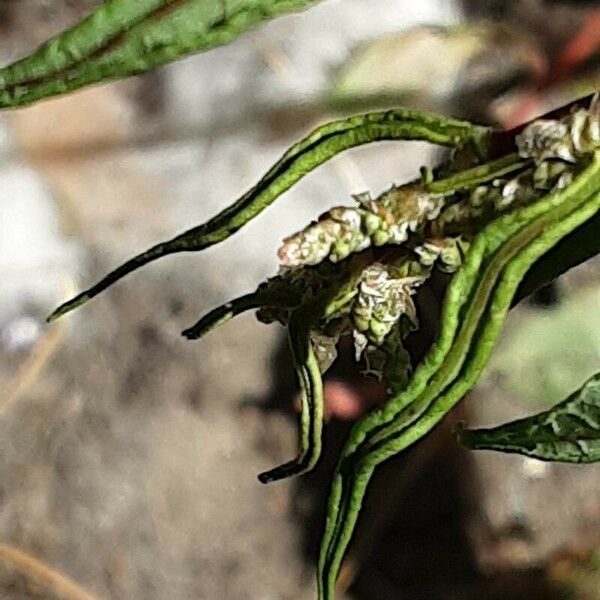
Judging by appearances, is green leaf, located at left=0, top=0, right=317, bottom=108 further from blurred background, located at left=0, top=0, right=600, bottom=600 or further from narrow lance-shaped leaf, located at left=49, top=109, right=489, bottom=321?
blurred background, located at left=0, top=0, right=600, bottom=600

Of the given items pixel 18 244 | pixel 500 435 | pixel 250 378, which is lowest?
pixel 500 435

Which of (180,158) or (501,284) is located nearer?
(501,284)

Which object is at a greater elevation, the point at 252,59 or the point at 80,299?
the point at 252,59

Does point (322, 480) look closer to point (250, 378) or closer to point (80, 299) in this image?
point (250, 378)

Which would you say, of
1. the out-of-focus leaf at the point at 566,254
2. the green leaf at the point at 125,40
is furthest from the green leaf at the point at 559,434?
the green leaf at the point at 125,40

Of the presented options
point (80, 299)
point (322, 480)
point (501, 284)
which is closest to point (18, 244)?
point (322, 480)
